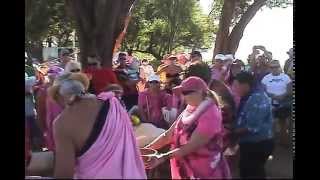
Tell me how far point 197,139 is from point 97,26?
651mm

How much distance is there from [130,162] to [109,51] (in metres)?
0.49

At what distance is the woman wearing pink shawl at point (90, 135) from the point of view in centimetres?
215

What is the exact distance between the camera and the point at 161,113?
2396 millimetres

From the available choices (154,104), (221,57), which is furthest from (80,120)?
(221,57)

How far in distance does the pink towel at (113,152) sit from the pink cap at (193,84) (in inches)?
10.8

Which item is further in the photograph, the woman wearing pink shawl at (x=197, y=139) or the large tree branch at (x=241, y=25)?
the large tree branch at (x=241, y=25)

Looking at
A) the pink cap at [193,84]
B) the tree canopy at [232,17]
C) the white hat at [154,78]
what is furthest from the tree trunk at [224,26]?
the white hat at [154,78]

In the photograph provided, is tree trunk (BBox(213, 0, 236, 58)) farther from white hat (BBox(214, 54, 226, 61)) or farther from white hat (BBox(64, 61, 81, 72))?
white hat (BBox(64, 61, 81, 72))

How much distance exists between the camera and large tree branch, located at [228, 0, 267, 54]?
7.80 ft

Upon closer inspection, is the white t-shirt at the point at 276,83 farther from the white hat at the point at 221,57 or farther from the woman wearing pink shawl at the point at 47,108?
the woman wearing pink shawl at the point at 47,108

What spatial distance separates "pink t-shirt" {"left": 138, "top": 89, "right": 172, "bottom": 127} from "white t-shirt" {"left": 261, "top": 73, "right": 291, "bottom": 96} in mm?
426
